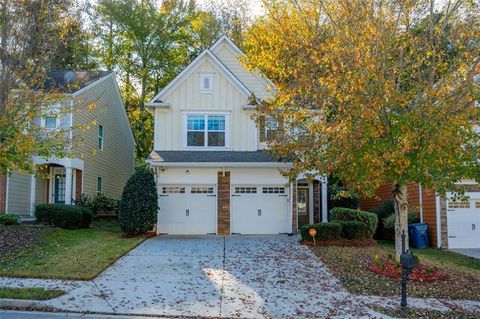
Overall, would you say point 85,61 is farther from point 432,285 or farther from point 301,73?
point 432,285

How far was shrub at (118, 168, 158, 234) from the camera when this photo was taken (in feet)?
56.0

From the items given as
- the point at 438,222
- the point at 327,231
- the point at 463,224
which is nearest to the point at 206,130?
the point at 327,231

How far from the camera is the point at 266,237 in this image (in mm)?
18125

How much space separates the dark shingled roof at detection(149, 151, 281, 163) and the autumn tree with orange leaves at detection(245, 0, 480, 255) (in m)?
5.83

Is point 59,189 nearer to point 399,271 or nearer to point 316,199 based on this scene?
point 316,199

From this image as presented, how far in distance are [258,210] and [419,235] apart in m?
6.65

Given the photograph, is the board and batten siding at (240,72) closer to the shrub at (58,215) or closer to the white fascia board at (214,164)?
the white fascia board at (214,164)

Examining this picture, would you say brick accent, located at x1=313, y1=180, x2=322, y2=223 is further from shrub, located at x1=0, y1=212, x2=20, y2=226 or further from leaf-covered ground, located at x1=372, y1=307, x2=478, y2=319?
shrub, located at x1=0, y1=212, x2=20, y2=226

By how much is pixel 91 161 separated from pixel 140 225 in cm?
753

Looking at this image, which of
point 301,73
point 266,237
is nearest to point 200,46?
point 266,237

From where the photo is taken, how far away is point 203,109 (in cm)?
1998

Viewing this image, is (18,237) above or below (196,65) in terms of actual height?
below

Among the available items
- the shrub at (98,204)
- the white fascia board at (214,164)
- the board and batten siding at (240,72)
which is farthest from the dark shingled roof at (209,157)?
the shrub at (98,204)

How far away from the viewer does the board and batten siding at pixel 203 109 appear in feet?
65.1
